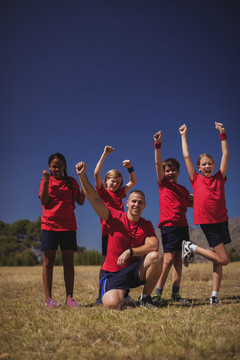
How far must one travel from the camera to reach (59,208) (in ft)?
14.5

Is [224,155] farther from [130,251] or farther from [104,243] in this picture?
[104,243]

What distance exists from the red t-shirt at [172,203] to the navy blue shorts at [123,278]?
940 mm

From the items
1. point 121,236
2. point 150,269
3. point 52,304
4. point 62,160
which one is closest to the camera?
point 150,269

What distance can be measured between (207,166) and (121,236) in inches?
67.3

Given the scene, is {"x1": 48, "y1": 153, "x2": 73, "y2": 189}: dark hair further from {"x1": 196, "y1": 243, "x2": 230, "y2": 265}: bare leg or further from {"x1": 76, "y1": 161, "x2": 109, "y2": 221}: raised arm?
{"x1": 196, "y1": 243, "x2": 230, "y2": 265}: bare leg

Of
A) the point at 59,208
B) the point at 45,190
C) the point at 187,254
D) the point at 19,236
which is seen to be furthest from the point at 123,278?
the point at 19,236

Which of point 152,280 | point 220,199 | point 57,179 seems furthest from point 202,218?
point 57,179

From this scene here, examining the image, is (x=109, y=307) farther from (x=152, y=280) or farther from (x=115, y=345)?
(x=115, y=345)

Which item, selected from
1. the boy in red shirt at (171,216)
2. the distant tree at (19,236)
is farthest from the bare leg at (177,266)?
the distant tree at (19,236)

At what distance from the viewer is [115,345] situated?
2275 mm

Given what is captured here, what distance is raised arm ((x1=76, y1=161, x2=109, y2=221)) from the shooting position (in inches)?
148

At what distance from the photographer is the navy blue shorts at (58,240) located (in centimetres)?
437

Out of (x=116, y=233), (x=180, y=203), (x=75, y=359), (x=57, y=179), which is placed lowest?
(x=75, y=359)

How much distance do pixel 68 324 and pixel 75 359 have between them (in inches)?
37.7
